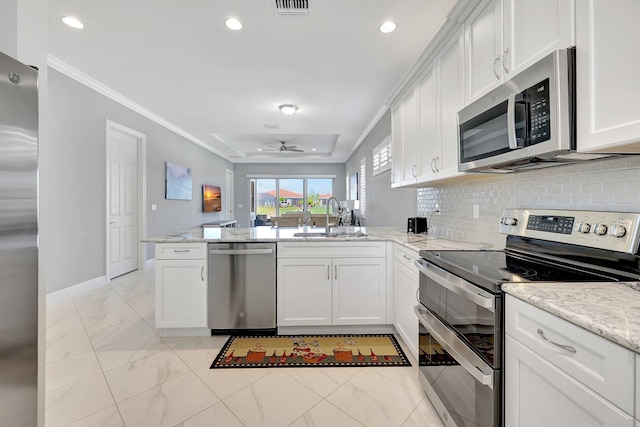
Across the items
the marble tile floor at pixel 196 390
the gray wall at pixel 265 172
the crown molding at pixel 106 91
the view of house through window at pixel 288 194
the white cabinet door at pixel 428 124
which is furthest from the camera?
the view of house through window at pixel 288 194

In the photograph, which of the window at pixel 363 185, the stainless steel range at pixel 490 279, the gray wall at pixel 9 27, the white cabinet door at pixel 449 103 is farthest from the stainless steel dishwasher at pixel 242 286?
the window at pixel 363 185

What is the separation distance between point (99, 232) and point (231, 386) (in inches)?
130

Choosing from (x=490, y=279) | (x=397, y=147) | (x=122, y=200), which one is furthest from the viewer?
(x=122, y=200)

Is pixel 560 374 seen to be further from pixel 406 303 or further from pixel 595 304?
pixel 406 303

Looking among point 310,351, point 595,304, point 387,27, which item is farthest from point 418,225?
point 595,304

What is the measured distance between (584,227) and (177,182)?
20.5ft

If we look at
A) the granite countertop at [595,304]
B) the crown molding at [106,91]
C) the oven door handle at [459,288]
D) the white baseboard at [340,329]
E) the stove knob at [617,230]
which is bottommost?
the white baseboard at [340,329]

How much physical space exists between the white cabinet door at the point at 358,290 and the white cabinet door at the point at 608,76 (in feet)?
5.58

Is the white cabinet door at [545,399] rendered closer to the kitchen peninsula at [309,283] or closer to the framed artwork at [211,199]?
Answer: the kitchen peninsula at [309,283]

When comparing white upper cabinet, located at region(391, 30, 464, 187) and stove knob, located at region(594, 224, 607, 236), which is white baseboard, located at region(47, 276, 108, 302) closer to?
white upper cabinet, located at region(391, 30, 464, 187)

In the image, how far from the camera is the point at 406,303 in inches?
86.0

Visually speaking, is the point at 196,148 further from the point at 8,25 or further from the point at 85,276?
the point at 8,25

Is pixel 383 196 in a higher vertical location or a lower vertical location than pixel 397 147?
lower

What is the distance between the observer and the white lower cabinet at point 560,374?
0.64 metres
